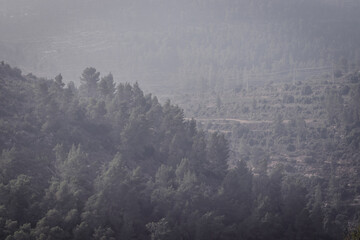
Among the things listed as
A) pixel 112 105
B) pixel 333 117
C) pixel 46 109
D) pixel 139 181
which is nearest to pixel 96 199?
pixel 139 181

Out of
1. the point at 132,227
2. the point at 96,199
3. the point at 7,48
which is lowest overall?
the point at 132,227

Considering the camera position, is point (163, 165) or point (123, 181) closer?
point (123, 181)

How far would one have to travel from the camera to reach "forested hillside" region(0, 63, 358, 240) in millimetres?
33438

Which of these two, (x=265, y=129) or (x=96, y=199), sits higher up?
(x=265, y=129)

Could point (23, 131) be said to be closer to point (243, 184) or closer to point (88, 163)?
point (88, 163)

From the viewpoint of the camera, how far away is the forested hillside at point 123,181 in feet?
110

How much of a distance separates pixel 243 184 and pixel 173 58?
514 feet

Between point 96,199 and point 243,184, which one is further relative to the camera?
point 243,184

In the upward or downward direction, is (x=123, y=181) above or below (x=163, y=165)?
below

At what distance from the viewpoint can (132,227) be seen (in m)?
35.6

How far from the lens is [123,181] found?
132 feet

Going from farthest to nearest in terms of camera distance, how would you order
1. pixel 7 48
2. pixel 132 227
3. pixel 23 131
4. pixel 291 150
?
pixel 7 48 < pixel 291 150 < pixel 23 131 < pixel 132 227

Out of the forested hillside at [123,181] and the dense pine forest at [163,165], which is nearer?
the forested hillside at [123,181]

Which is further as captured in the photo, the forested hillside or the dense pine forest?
the dense pine forest
